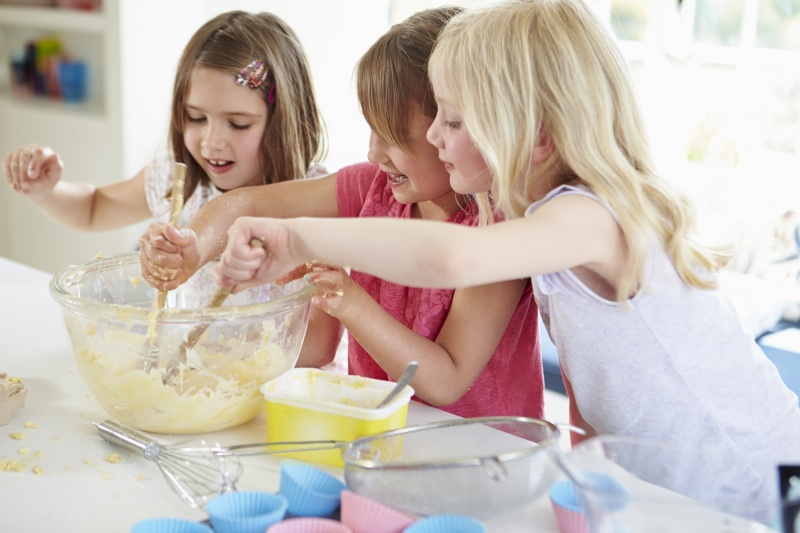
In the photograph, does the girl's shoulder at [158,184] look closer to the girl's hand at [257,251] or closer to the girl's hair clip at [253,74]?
the girl's hair clip at [253,74]

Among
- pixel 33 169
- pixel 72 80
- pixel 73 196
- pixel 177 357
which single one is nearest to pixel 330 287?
pixel 177 357

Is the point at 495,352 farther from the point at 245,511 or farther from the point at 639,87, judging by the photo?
the point at 639,87

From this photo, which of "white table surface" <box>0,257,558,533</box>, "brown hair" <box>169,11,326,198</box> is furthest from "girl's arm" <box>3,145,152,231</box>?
"white table surface" <box>0,257,558,533</box>

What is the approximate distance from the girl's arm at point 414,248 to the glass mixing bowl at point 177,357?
0.08 m

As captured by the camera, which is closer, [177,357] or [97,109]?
[177,357]

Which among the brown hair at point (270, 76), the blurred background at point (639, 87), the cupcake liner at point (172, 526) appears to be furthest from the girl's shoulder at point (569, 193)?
the blurred background at point (639, 87)

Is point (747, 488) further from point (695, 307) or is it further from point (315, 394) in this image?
point (315, 394)

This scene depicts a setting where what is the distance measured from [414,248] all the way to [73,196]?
4.02 feet

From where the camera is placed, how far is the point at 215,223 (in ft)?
4.38

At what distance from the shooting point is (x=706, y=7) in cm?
281

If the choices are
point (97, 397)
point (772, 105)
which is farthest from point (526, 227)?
point (772, 105)

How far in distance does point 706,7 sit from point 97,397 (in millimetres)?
2435

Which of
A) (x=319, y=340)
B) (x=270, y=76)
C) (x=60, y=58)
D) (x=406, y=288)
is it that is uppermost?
(x=270, y=76)

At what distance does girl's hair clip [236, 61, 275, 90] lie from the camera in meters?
1.54
